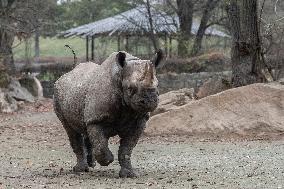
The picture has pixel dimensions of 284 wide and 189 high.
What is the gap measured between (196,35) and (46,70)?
784 centimetres

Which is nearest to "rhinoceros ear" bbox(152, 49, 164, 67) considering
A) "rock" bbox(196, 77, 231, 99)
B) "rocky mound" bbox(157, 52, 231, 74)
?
"rock" bbox(196, 77, 231, 99)

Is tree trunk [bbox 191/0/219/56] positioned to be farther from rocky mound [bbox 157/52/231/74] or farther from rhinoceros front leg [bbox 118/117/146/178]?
rhinoceros front leg [bbox 118/117/146/178]

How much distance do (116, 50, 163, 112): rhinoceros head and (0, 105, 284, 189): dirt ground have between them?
1004mm

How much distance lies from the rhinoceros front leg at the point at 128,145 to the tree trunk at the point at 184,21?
24.6 m

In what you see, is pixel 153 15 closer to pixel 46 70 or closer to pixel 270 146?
pixel 46 70

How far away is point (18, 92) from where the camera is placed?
90.7ft

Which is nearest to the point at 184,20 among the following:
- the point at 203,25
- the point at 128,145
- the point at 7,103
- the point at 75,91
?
the point at 203,25

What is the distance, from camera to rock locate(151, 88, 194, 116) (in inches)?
680

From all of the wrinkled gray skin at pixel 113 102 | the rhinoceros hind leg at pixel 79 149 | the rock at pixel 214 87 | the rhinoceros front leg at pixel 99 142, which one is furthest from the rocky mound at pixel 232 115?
the rhinoceros front leg at pixel 99 142

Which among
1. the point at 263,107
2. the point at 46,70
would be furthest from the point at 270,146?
the point at 46,70

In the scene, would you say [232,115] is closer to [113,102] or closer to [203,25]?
[113,102]

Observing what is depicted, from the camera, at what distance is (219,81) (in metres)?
19.4

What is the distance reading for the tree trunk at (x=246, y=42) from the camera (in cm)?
1839

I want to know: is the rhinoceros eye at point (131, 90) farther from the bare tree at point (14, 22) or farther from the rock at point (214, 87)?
the bare tree at point (14, 22)
